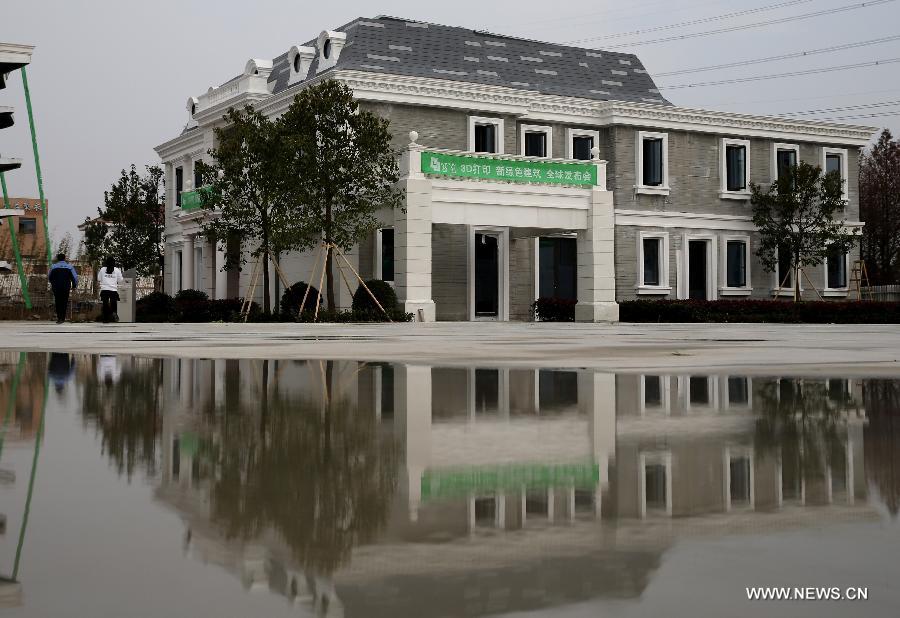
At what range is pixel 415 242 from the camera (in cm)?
3359

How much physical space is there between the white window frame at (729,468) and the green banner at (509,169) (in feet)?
94.9

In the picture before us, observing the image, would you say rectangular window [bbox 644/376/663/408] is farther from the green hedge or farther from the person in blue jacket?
the green hedge

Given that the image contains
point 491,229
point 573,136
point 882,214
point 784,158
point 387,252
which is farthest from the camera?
point 882,214

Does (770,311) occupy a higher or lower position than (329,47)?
lower

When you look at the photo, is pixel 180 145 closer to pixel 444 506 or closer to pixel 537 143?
pixel 537 143

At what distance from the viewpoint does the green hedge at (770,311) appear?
37.2 meters

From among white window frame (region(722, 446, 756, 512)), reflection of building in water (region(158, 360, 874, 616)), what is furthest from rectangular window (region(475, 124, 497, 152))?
white window frame (region(722, 446, 756, 512))

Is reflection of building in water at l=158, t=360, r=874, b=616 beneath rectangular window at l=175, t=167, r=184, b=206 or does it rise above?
beneath

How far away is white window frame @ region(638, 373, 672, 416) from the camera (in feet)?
23.7

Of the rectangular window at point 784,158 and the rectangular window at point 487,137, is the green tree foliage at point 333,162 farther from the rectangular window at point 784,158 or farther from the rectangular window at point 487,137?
the rectangular window at point 784,158

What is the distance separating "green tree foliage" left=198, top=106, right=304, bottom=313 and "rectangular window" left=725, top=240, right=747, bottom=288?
1855 cm

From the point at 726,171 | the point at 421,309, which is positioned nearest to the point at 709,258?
Result: the point at 726,171

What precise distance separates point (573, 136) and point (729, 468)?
124 feet

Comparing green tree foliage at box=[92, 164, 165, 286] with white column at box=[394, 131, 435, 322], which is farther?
green tree foliage at box=[92, 164, 165, 286]
